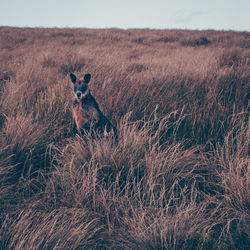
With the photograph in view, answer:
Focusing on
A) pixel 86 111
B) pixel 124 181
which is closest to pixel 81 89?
pixel 86 111

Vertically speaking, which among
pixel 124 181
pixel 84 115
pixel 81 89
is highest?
pixel 81 89

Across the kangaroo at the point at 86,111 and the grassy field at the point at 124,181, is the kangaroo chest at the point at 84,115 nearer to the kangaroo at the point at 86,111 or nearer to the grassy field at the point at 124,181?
the kangaroo at the point at 86,111

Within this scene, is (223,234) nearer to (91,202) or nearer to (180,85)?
(91,202)

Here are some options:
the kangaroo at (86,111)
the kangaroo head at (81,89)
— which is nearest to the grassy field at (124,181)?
the kangaroo at (86,111)

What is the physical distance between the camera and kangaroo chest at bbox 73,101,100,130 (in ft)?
8.18

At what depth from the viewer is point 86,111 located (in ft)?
8.25

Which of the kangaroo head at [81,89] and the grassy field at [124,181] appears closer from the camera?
the grassy field at [124,181]

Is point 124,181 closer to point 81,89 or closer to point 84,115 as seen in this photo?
point 84,115

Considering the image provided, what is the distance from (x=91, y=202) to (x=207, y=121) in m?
1.85

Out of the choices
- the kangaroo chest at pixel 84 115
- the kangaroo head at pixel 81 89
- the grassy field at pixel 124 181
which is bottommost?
the grassy field at pixel 124 181

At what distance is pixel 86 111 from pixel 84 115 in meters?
0.07

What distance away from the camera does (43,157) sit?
2.27 m

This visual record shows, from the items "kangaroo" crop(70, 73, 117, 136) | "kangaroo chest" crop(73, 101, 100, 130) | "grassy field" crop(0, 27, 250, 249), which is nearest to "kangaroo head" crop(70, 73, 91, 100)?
"kangaroo" crop(70, 73, 117, 136)

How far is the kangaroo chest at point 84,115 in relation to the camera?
2.49 meters
